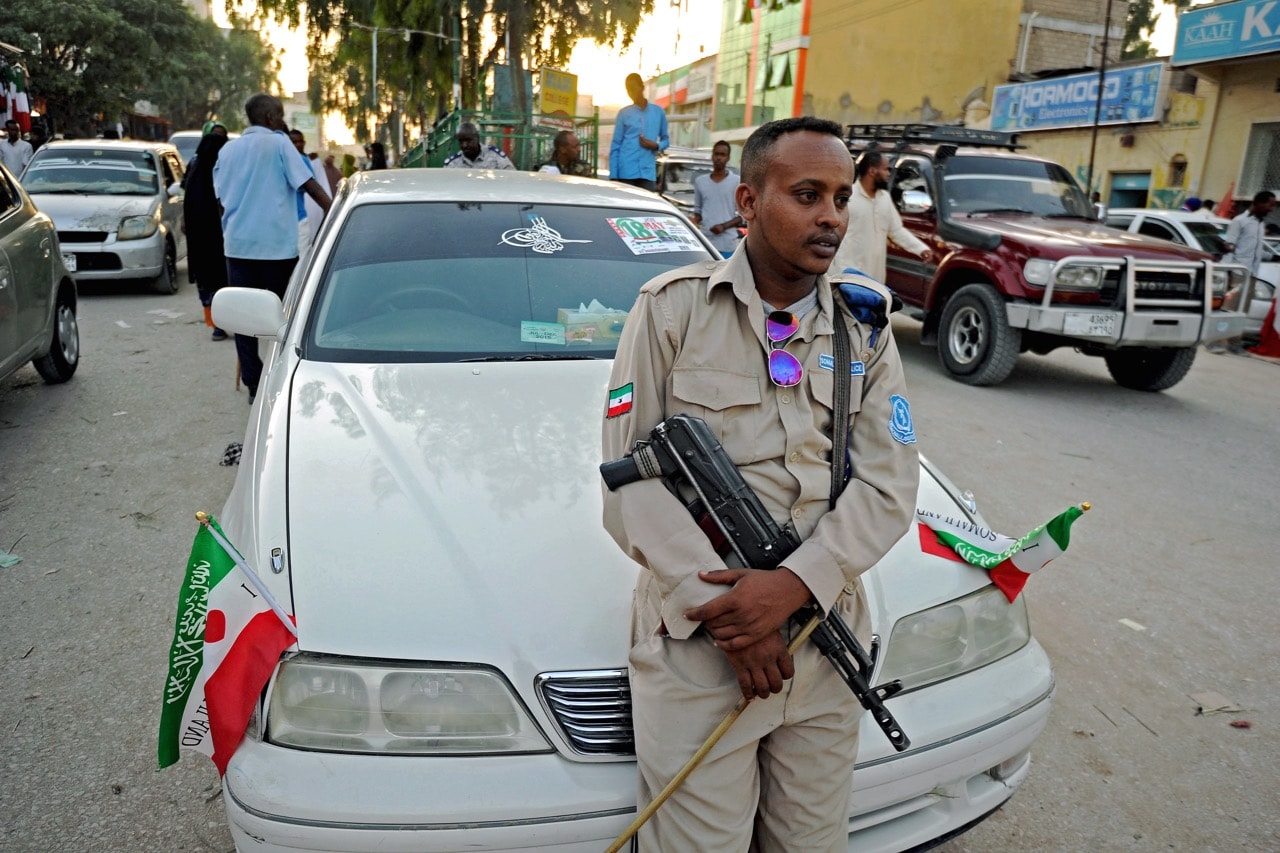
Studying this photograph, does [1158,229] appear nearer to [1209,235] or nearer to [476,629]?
[1209,235]

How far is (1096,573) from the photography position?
3895 mm

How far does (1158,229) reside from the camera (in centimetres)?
1075

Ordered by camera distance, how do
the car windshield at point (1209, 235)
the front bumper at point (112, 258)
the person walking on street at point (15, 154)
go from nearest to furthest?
1. the front bumper at point (112, 258)
2. the car windshield at point (1209, 235)
3. the person walking on street at point (15, 154)

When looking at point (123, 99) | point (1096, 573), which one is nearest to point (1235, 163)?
point (1096, 573)

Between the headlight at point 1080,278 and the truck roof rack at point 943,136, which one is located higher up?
the truck roof rack at point 943,136

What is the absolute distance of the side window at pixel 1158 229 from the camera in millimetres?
10562

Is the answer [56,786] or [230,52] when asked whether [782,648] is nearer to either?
[56,786]

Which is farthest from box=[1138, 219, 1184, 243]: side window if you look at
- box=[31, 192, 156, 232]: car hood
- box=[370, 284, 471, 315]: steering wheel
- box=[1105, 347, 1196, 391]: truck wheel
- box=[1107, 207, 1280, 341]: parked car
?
box=[31, 192, 156, 232]: car hood

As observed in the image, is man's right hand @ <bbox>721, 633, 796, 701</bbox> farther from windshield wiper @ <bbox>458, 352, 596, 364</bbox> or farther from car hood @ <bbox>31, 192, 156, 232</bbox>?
car hood @ <bbox>31, 192, 156, 232</bbox>

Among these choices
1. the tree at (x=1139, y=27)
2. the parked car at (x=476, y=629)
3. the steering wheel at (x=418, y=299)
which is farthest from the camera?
the tree at (x=1139, y=27)

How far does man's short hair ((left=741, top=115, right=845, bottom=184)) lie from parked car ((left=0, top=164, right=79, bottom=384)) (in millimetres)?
4908

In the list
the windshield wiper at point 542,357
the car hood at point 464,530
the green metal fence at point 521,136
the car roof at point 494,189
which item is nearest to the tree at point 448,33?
the green metal fence at point 521,136

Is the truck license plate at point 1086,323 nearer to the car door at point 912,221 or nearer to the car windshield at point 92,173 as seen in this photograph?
the car door at point 912,221

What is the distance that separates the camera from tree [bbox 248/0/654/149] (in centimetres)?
2066
